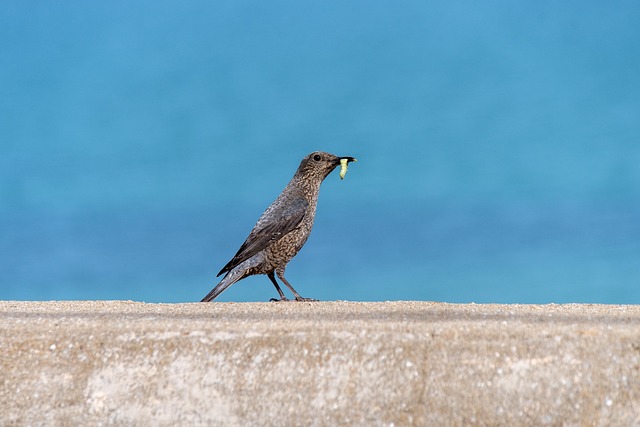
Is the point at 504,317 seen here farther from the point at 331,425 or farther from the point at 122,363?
the point at 122,363

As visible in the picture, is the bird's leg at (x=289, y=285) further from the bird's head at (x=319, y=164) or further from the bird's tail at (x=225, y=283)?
the bird's head at (x=319, y=164)

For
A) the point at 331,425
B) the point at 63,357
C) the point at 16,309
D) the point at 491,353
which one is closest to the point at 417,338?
the point at 491,353

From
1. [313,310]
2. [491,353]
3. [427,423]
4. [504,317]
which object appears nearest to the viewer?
Answer: [427,423]

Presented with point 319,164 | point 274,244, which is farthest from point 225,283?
point 319,164

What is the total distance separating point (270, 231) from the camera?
22.7 feet

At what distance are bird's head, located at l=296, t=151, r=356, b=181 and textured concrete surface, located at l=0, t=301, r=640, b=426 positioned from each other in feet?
8.91

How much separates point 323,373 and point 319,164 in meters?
3.48

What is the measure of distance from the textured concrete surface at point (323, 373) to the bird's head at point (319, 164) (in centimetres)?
272

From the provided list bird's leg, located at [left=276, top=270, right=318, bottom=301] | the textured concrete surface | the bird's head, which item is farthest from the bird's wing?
the textured concrete surface

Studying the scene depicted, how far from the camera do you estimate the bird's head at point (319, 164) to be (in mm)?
7430

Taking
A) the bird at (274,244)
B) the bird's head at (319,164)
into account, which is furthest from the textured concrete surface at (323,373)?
the bird's head at (319,164)

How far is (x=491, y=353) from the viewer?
14.0ft

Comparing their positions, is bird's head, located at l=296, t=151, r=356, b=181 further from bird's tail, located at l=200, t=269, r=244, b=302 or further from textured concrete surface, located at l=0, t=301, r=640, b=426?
textured concrete surface, located at l=0, t=301, r=640, b=426

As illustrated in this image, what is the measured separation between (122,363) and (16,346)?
778 millimetres
